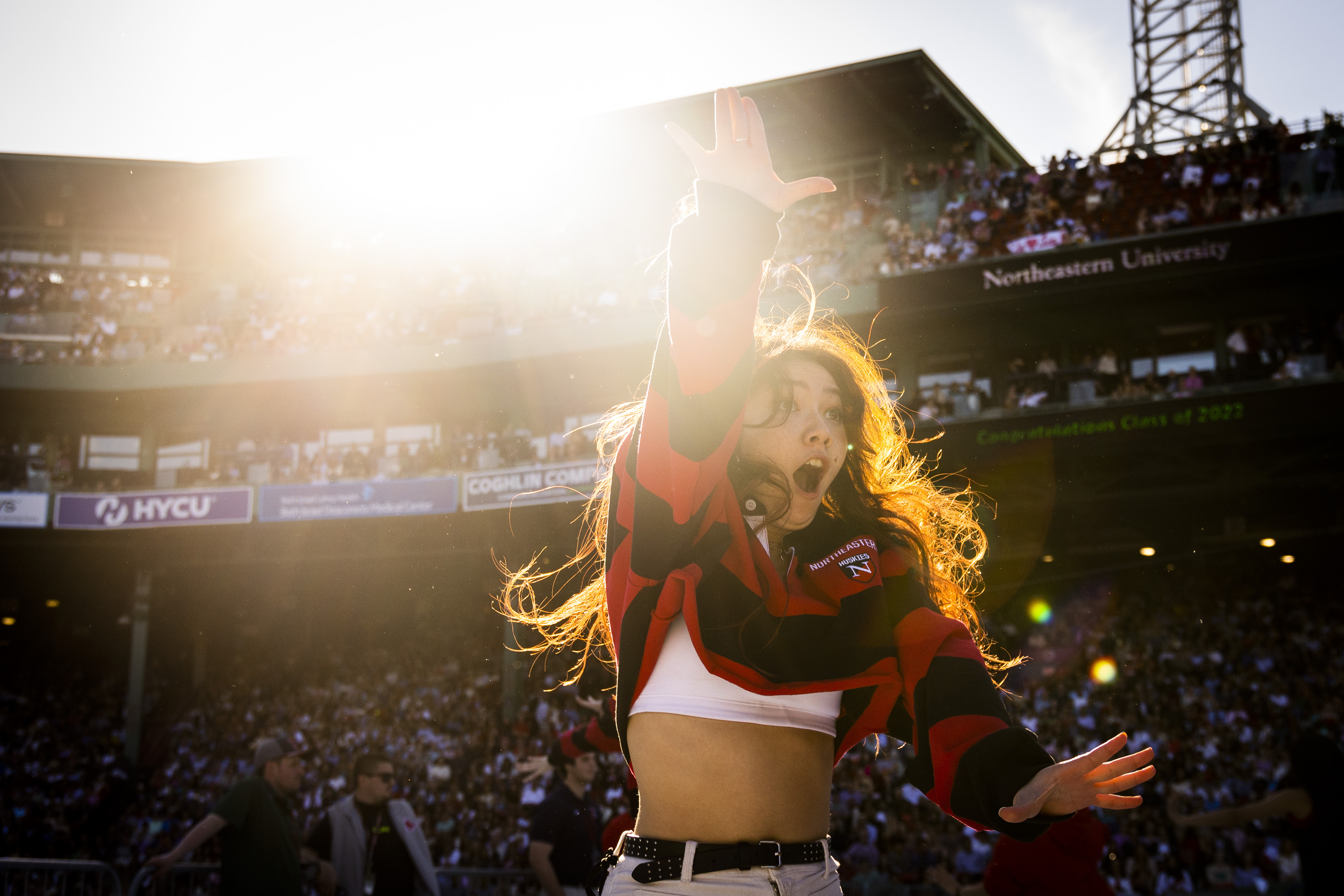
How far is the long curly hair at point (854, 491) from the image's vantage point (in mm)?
2281

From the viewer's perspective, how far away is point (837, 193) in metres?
24.5

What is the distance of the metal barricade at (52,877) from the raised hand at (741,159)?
719 cm

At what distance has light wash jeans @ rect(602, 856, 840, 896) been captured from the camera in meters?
1.79

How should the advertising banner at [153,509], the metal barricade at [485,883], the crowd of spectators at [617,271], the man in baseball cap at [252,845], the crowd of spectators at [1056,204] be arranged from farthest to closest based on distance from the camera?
the advertising banner at [153,509], the crowd of spectators at [617,271], the crowd of spectators at [1056,204], the metal barricade at [485,883], the man in baseball cap at [252,845]

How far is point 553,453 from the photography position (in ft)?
65.4

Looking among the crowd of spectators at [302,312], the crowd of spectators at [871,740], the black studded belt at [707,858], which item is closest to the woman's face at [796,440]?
the black studded belt at [707,858]

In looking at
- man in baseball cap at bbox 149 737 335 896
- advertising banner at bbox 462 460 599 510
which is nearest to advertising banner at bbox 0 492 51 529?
advertising banner at bbox 462 460 599 510

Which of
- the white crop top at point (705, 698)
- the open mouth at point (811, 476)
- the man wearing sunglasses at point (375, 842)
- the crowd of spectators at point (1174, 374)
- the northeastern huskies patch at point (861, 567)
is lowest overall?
the man wearing sunglasses at point (375, 842)

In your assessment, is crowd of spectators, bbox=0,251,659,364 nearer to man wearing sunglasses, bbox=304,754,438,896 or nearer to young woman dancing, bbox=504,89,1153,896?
man wearing sunglasses, bbox=304,754,438,896

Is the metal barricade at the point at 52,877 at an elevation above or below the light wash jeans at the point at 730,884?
below

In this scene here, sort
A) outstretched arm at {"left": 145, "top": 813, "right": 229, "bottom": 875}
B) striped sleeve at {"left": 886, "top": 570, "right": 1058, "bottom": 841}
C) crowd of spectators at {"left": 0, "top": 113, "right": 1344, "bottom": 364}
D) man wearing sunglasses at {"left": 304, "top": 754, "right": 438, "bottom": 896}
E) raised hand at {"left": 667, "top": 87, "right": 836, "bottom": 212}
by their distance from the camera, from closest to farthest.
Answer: striped sleeve at {"left": 886, "top": 570, "right": 1058, "bottom": 841} → raised hand at {"left": 667, "top": 87, "right": 836, "bottom": 212} → outstretched arm at {"left": 145, "top": 813, "right": 229, "bottom": 875} → man wearing sunglasses at {"left": 304, "top": 754, "right": 438, "bottom": 896} → crowd of spectators at {"left": 0, "top": 113, "right": 1344, "bottom": 364}

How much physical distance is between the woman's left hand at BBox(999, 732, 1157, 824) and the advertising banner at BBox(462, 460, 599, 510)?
16415mm

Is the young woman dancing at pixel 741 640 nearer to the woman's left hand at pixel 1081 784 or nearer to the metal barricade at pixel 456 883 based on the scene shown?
the woman's left hand at pixel 1081 784

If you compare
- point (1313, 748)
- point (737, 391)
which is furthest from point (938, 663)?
point (1313, 748)
